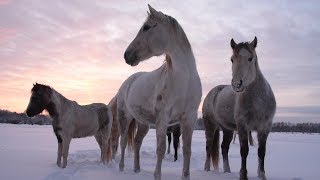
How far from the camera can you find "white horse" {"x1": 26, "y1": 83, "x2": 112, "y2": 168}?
7.73m

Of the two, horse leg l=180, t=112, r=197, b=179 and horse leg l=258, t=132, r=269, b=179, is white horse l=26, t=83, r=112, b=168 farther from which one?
horse leg l=258, t=132, r=269, b=179

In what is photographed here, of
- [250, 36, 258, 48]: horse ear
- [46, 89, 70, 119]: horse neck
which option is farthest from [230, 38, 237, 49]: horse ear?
[46, 89, 70, 119]: horse neck

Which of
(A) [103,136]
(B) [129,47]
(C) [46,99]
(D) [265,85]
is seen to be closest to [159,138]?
(B) [129,47]

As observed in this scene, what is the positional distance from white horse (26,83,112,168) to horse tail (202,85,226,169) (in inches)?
107

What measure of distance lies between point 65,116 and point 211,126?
11.2ft

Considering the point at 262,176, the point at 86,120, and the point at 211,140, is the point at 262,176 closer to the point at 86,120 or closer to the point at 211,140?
the point at 211,140

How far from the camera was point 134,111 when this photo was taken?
6.12m

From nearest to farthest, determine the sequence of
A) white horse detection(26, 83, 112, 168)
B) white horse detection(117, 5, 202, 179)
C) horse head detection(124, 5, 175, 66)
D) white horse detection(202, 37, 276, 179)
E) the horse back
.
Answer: white horse detection(117, 5, 202, 179)
horse head detection(124, 5, 175, 66)
white horse detection(202, 37, 276, 179)
white horse detection(26, 83, 112, 168)
the horse back

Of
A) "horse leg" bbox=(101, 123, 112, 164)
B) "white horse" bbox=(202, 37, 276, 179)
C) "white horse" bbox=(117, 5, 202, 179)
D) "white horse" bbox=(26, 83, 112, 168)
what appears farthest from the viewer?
"horse leg" bbox=(101, 123, 112, 164)

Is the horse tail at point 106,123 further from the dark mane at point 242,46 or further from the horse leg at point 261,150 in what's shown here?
the dark mane at point 242,46

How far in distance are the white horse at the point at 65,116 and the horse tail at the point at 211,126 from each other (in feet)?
8.93

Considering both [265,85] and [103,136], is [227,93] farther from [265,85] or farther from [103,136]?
[103,136]

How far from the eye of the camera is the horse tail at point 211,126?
7562mm

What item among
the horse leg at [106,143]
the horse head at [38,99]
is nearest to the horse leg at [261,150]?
the horse leg at [106,143]
